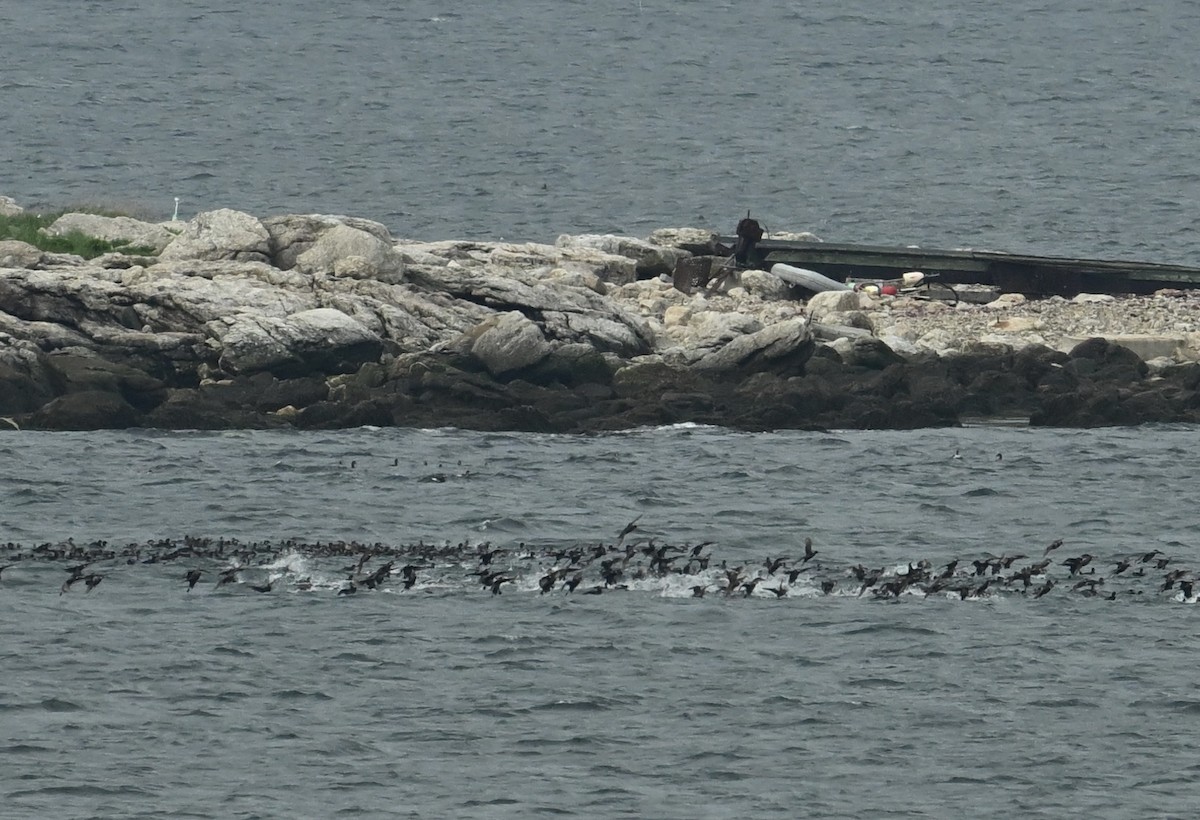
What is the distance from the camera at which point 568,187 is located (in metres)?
70.6

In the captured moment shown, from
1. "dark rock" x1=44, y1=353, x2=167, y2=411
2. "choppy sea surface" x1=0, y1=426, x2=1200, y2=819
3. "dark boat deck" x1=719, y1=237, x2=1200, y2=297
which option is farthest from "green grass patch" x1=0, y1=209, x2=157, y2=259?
"dark boat deck" x1=719, y1=237, x2=1200, y2=297

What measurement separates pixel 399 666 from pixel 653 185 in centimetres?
5076

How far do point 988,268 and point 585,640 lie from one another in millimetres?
23268

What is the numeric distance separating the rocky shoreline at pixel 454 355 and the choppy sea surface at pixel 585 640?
125 cm

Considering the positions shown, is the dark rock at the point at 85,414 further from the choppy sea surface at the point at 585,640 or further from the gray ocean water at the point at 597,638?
the gray ocean water at the point at 597,638

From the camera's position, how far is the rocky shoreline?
35.1 m

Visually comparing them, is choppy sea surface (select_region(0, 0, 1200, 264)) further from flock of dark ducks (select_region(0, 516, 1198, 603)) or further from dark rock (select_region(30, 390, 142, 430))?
flock of dark ducks (select_region(0, 516, 1198, 603))

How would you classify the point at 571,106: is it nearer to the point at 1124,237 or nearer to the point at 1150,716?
the point at 1124,237

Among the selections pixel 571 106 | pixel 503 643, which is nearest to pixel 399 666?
pixel 503 643

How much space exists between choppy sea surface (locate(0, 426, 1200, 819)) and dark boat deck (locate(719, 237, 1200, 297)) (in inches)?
430

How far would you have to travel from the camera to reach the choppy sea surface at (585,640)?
19.8 meters

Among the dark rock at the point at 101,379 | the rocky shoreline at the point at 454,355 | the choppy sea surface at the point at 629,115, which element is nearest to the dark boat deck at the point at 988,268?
the rocky shoreline at the point at 454,355

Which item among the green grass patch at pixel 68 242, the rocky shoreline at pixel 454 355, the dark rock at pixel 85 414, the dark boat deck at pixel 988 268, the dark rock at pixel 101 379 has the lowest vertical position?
the dark rock at pixel 85 414

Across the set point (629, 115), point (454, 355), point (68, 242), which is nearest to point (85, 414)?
point (454, 355)
